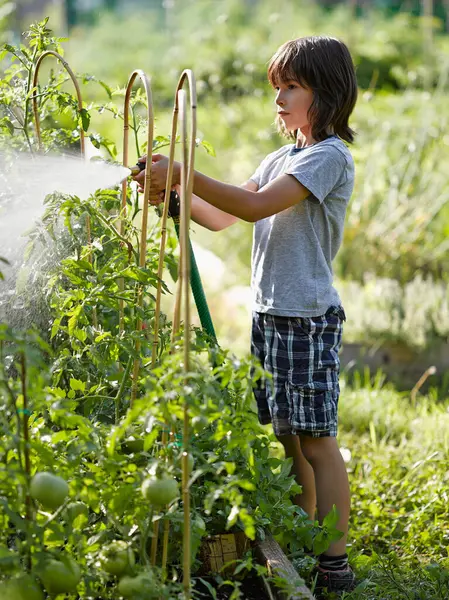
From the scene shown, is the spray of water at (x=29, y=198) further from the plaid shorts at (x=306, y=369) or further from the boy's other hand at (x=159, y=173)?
the plaid shorts at (x=306, y=369)

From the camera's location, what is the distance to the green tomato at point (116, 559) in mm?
1405

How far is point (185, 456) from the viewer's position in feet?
4.55

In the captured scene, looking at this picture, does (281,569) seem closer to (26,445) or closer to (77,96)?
(26,445)

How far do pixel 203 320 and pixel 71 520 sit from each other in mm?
730

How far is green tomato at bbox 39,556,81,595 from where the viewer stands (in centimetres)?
130

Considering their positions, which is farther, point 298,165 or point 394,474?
point 394,474

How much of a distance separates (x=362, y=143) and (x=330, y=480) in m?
3.45

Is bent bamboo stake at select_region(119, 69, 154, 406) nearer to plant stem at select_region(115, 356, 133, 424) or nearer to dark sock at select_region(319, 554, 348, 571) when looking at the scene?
plant stem at select_region(115, 356, 133, 424)

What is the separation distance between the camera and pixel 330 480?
2092 mm

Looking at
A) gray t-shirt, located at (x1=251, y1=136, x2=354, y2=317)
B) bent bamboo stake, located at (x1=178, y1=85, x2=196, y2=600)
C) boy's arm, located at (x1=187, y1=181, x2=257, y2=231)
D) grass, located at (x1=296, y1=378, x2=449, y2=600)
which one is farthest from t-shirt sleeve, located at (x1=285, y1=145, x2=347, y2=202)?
grass, located at (x1=296, y1=378, x2=449, y2=600)

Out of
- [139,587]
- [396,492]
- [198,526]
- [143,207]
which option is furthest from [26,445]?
[396,492]

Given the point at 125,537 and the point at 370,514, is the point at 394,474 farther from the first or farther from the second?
the point at 125,537

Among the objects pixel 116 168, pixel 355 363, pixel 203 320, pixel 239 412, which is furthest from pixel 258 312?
pixel 355 363

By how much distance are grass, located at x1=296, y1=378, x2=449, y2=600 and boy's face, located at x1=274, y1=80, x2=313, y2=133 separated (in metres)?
1.08
